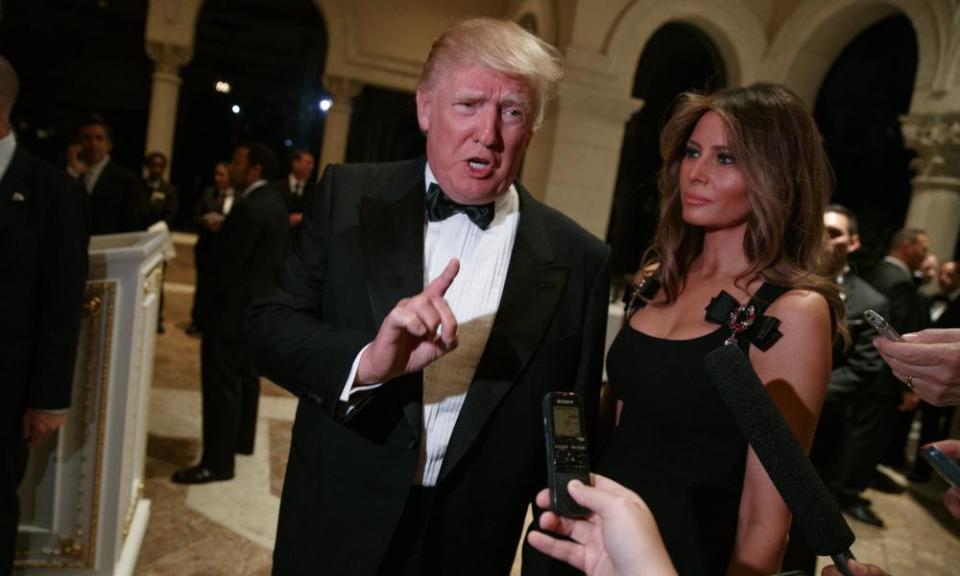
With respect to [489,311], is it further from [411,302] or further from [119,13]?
[119,13]

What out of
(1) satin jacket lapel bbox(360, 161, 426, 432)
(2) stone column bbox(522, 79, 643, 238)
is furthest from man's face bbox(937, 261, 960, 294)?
(1) satin jacket lapel bbox(360, 161, 426, 432)

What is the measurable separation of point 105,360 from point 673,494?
1.87 meters

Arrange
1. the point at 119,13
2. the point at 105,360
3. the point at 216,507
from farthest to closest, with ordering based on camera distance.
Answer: the point at 119,13 → the point at 216,507 → the point at 105,360

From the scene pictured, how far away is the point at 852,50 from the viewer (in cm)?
912

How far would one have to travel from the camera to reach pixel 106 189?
4844mm

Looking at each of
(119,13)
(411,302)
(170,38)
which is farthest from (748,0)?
(119,13)

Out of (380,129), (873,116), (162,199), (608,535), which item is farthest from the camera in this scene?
(380,129)

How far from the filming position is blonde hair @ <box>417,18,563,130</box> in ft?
4.93

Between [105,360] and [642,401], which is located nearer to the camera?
[642,401]

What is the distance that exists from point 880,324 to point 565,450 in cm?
42

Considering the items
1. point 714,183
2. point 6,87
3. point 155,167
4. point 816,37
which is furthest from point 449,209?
point 816,37

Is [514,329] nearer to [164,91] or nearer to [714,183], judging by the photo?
[714,183]

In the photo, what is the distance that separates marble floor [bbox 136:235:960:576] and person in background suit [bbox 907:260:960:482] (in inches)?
5.5

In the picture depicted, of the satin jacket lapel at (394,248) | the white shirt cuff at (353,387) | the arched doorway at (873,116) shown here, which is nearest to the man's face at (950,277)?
the arched doorway at (873,116)
